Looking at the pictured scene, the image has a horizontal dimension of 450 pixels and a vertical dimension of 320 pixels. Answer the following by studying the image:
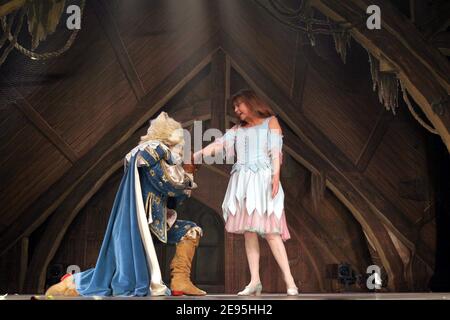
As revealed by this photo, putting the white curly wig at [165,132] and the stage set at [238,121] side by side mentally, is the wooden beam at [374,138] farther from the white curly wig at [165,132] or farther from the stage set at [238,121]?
the white curly wig at [165,132]

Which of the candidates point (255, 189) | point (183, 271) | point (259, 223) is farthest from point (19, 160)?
point (259, 223)

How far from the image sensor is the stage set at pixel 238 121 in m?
7.26

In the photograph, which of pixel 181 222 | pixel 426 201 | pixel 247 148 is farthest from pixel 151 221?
pixel 426 201

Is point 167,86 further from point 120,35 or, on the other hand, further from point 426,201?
point 426,201

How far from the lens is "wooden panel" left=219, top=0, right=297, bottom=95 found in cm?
754

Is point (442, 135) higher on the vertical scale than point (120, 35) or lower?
lower

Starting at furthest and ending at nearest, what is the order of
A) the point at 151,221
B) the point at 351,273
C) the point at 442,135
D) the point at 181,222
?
the point at 351,273 → the point at 442,135 → the point at 181,222 → the point at 151,221

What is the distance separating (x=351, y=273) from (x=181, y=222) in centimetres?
309

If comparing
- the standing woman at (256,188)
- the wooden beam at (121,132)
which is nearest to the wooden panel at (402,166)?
the wooden beam at (121,132)

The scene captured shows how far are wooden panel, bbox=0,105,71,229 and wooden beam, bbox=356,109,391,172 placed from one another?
11.4 feet

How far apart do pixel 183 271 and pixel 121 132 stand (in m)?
2.94

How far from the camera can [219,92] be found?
8.03 m

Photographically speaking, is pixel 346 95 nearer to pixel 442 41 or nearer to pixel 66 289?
pixel 442 41

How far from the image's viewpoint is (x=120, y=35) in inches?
293
